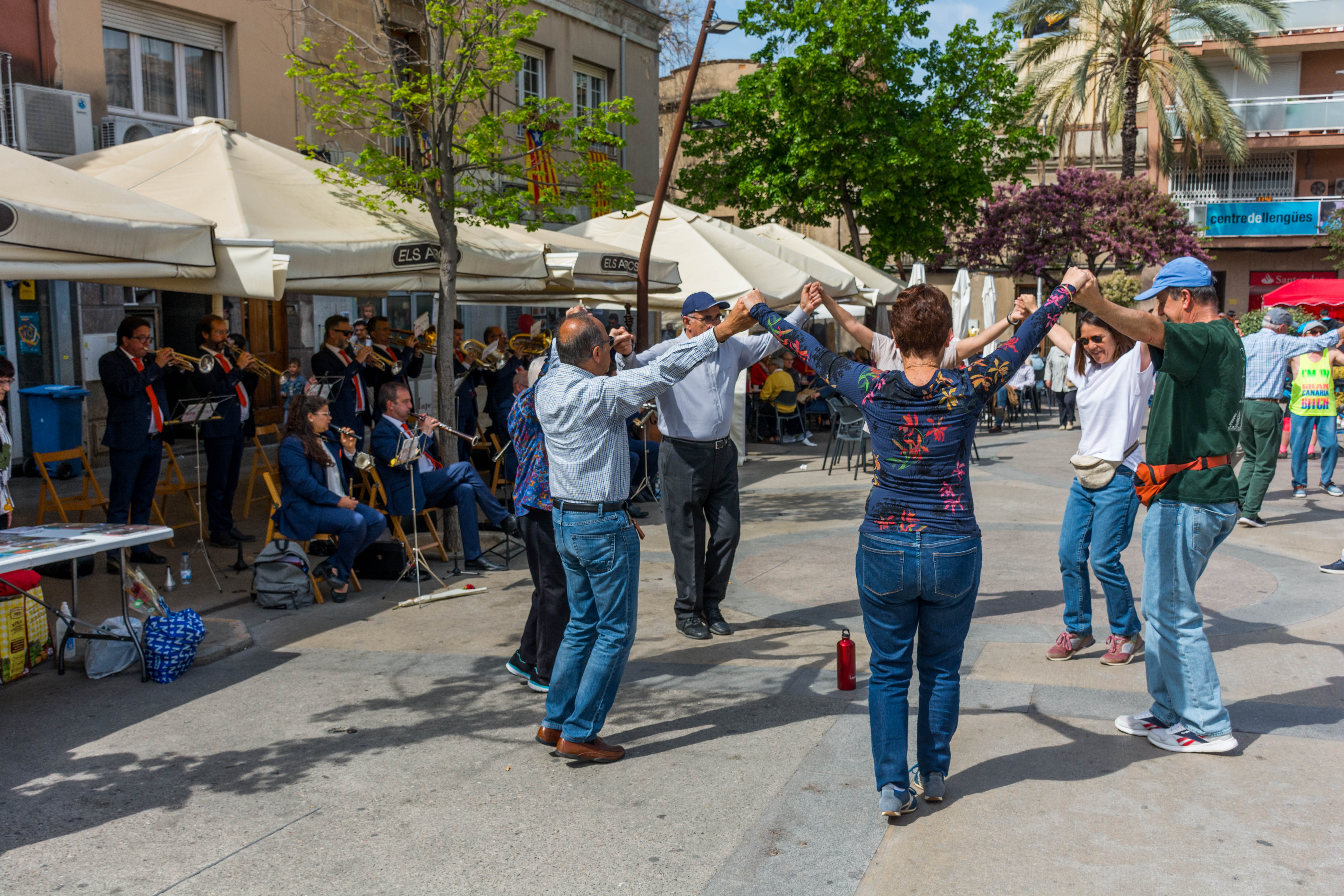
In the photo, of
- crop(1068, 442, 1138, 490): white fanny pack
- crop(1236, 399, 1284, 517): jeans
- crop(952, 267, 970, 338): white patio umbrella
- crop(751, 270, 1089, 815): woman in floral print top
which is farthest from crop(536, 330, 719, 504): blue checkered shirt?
crop(952, 267, 970, 338): white patio umbrella

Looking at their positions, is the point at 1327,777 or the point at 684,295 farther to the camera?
the point at 684,295

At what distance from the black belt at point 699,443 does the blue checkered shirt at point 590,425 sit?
1.81 meters

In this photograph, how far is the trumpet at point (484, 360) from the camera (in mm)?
11219

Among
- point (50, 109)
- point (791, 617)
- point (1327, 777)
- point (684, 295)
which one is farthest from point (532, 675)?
point (50, 109)

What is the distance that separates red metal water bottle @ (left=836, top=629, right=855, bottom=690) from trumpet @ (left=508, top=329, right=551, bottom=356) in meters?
7.34

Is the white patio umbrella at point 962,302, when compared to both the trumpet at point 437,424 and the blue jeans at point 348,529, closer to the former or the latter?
the trumpet at point 437,424

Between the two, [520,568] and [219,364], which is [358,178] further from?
[520,568]

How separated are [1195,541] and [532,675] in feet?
10.2

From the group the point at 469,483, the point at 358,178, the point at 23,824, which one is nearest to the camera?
the point at 23,824

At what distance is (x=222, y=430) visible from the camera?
9000 mm

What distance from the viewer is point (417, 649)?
630cm

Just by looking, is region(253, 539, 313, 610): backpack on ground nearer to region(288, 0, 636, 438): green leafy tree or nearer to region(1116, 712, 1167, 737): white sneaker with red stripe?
region(288, 0, 636, 438): green leafy tree

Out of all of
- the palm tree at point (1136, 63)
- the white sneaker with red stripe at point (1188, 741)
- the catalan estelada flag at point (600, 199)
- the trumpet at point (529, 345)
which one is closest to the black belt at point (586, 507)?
the white sneaker with red stripe at point (1188, 741)

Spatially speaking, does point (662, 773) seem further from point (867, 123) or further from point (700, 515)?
point (867, 123)
